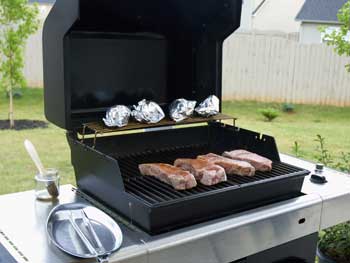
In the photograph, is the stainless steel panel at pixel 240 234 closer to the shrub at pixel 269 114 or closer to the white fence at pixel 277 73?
the shrub at pixel 269 114

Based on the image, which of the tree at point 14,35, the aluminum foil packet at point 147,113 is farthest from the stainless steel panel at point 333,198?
the tree at point 14,35

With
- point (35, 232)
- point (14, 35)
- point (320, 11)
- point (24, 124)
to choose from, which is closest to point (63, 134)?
point (24, 124)

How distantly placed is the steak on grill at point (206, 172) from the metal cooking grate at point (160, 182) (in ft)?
0.06

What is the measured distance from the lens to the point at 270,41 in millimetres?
7047

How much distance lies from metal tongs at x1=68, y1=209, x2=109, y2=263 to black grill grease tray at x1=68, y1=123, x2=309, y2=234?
0.12 metres

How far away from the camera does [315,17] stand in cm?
960

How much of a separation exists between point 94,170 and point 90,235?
0.26 meters

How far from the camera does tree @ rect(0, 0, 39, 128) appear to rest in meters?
4.74

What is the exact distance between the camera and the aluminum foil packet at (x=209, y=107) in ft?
5.58

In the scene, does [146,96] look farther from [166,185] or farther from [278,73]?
[278,73]

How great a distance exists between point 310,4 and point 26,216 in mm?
10284

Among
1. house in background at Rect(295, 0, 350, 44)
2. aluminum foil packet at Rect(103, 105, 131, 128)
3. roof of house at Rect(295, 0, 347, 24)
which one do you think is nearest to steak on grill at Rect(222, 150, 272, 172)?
aluminum foil packet at Rect(103, 105, 131, 128)

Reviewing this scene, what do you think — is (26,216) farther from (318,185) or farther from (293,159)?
(293,159)

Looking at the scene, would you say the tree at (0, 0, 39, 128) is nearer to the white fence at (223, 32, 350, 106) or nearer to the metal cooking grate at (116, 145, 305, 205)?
the white fence at (223, 32, 350, 106)
